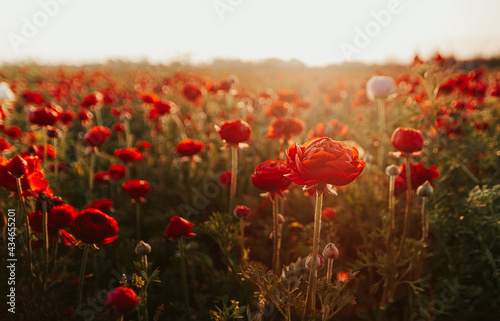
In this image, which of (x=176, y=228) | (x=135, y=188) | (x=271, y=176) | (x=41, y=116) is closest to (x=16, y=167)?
(x=176, y=228)

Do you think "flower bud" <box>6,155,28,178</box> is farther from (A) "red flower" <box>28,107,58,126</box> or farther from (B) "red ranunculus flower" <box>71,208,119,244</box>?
(A) "red flower" <box>28,107,58,126</box>

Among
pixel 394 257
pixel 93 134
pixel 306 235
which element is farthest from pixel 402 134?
pixel 93 134

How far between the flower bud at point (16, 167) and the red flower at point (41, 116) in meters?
1.28

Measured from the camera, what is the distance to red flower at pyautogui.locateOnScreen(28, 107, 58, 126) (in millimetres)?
2430

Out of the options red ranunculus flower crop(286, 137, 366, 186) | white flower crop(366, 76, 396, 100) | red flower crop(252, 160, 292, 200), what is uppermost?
white flower crop(366, 76, 396, 100)

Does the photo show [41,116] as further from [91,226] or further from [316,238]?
[316,238]

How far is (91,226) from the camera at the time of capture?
53.9 inches

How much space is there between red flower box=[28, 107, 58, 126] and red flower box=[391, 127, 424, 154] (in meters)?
2.33

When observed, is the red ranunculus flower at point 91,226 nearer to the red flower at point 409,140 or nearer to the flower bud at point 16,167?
the flower bud at point 16,167

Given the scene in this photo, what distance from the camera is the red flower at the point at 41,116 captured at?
7.97ft

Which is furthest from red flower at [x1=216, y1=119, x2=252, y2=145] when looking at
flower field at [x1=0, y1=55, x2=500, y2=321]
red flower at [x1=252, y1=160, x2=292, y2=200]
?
red flower at [x1=252, y1=160, x2=292, y2=200]

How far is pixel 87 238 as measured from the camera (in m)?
1.40

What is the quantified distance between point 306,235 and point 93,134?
1.77 metres

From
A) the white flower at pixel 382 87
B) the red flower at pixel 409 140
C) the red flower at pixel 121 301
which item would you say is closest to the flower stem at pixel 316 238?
the red flower at pixel 121 301
